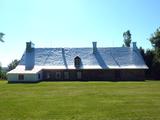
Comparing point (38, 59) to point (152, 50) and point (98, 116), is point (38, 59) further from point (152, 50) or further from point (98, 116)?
point (98, 116)

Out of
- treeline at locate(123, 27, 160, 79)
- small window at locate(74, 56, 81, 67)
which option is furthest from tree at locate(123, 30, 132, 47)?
small window at locate(74, 56, 81, 67)

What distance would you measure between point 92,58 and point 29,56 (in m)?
10.8

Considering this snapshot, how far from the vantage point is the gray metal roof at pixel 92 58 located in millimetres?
54272

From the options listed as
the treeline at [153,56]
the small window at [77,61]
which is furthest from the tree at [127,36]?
the small window at [77,61]

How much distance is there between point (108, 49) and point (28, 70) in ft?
48.5

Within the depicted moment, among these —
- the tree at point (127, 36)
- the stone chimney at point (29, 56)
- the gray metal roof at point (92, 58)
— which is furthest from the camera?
the tree at point (127, 36)

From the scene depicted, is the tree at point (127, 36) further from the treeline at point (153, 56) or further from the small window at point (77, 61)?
the small window at point (77, 61)

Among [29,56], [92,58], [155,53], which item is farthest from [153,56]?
[29,56]

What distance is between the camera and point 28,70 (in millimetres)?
51781

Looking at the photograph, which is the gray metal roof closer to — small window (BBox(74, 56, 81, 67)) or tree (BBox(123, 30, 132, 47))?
small window (BBox(74, 56, 81, 67))

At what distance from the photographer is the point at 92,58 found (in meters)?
55.7

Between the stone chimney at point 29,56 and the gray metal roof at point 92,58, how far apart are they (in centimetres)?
53

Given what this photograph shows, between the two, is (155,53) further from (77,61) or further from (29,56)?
(29,56)

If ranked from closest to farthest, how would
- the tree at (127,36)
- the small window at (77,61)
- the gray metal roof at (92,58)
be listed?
the gray metal roof at (92,58) < the small window at (77,61) < the tree at (127,36)
